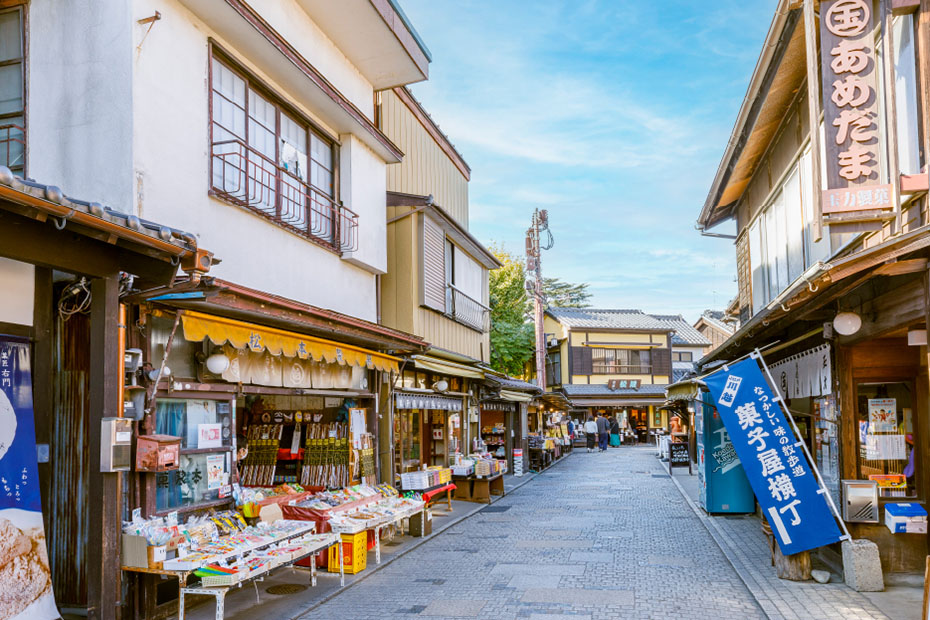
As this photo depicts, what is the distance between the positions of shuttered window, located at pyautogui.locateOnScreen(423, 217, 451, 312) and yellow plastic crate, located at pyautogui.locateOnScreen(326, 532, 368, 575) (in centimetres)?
683

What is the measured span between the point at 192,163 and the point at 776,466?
8406 millimetres

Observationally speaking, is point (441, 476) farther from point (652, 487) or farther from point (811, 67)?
point (811, 67)

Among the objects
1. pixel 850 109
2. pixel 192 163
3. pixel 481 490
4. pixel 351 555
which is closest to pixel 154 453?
pixel 192 163

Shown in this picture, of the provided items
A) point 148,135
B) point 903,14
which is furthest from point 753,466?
point 148,135

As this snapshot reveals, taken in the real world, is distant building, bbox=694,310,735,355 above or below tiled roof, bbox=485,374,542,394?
above

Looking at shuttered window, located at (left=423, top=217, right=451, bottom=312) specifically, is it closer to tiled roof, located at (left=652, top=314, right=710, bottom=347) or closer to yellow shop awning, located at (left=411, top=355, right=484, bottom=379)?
yellow shop awning, located at (left=411, top=355, right=484, bottom=379)

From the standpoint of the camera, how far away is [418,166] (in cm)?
1856

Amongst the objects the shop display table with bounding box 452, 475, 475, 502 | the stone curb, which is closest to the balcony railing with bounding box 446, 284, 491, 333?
the shop display table with bounding box 452, 475, 475, 502

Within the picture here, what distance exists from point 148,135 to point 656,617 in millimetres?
7891

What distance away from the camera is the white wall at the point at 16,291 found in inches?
269

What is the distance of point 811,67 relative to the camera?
838cm


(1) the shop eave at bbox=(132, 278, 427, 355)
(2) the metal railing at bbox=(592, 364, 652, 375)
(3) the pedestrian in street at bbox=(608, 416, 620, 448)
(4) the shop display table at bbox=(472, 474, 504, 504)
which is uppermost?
(1) the shop eave at bbox=(132, 278, 427, 355)

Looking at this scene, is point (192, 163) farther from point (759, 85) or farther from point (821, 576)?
point (821, 576)

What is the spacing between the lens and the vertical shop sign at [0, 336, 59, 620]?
21.3 feet
